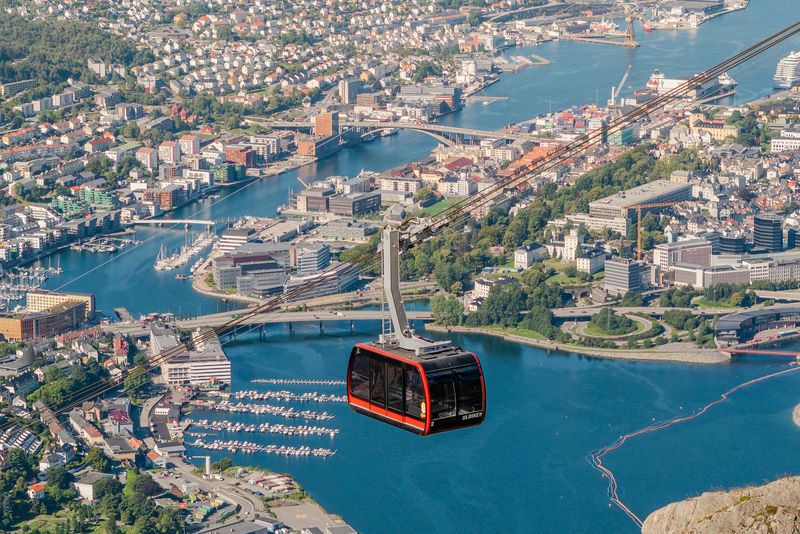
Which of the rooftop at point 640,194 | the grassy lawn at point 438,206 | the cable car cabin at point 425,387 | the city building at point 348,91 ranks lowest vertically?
the grassy lawn at point 438,206

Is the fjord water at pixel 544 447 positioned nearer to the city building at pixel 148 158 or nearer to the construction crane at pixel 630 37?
the city building at pixel 148 158

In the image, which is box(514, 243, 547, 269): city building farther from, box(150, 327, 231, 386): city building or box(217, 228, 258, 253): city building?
box(150, 327, 231, 386): city building

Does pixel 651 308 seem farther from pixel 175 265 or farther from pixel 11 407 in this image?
pixel 11 407

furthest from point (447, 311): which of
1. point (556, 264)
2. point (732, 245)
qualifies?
point (732, 245)

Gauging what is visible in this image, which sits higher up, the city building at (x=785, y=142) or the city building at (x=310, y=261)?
the city building at (x=785, y=142)

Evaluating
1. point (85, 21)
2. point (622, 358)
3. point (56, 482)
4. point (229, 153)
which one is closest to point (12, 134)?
point (229, 153)

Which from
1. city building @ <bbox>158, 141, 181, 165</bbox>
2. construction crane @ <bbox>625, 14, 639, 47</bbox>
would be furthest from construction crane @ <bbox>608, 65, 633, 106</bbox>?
city building @ <bbox>158, 141, 181, 165</bbox>

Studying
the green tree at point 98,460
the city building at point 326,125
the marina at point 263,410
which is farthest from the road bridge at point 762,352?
the city building at point 326,125

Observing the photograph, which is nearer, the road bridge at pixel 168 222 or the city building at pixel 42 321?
the city building at pixel 42 321

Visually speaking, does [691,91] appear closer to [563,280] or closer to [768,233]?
[768,233]
